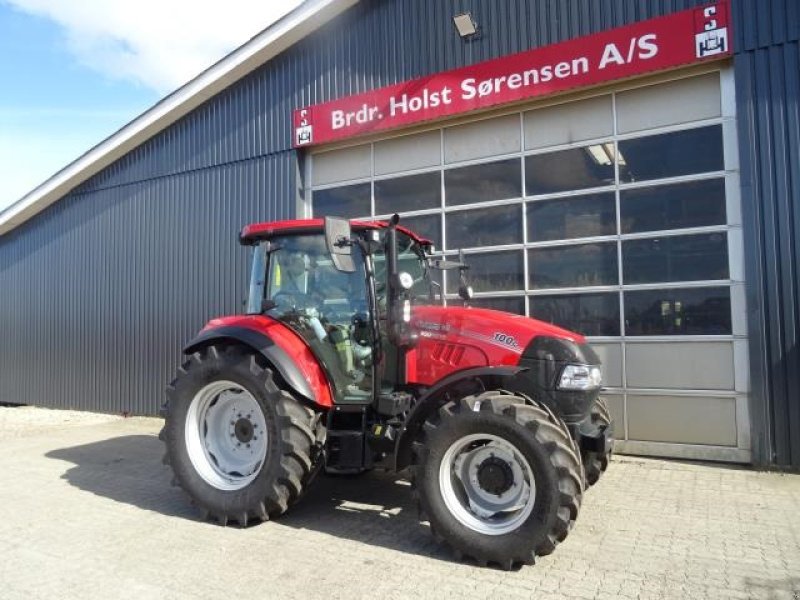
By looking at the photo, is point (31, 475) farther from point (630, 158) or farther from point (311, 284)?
point (630, 158)

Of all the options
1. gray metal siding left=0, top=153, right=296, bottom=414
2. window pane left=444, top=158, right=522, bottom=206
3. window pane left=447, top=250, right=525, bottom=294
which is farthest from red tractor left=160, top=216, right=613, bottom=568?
gray metal siding left=0, top=153, right=296, bottom=414

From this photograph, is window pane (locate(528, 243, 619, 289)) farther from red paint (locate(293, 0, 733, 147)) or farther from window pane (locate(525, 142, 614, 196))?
red paint (locate(293, 0, 733, 147))

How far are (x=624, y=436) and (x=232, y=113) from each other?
24.8 feet

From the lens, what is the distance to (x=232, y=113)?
1013cm

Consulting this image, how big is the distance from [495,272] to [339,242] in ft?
13.3

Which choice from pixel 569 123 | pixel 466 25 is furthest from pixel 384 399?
pixel 466 25

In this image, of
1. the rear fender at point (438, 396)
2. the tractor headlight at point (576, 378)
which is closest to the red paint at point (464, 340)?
the rear fender at point (438, 396)

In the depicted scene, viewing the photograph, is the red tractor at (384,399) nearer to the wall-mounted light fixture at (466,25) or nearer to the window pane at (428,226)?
the window pane at (428,226)

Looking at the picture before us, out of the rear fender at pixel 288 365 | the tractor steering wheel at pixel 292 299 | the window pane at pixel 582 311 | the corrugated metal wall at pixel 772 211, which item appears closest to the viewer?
the rear fender at pixel 288 365

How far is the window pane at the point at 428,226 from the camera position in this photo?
27.9ft

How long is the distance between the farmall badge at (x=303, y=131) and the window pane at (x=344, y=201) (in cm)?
76

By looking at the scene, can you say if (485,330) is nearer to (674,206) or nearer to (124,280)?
(674,206)

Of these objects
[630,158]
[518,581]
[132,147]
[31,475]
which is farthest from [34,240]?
[518,581]

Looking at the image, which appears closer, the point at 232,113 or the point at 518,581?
the point at 518,581
